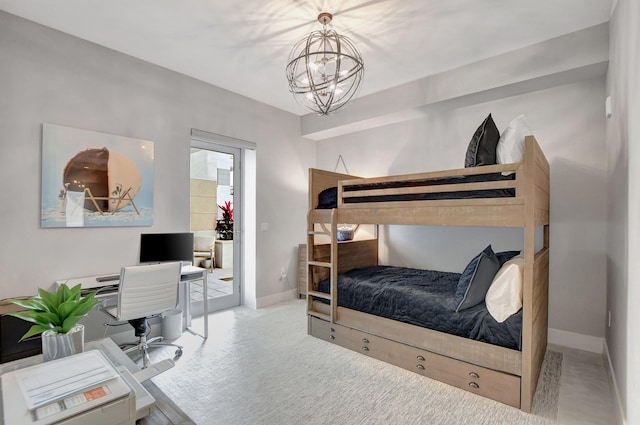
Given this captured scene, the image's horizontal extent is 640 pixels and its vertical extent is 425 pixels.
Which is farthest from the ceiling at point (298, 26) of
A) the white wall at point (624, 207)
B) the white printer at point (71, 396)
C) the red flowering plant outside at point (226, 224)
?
the white printer at point (71, 396)

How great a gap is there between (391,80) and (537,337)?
9.33ft

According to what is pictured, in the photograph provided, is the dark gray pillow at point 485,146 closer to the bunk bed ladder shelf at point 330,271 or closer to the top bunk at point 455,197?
the top bunk at point 455,197

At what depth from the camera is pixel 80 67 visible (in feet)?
9.27

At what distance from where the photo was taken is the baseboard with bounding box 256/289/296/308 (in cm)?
426

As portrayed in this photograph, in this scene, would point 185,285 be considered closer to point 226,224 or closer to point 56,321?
point 226,224

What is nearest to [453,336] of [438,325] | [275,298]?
[438,325]

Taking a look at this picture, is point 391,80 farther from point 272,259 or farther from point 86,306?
point 86,306

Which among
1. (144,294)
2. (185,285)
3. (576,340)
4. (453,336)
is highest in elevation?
(144,294)

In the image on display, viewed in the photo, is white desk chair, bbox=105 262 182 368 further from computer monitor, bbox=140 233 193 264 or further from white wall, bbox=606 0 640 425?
white wall, bbox=606 0 640 425

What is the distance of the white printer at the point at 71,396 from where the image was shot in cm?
80

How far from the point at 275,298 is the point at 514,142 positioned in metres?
3.45

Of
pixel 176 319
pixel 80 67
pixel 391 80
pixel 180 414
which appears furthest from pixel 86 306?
pixel 391 80

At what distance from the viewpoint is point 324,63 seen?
230 centimetres

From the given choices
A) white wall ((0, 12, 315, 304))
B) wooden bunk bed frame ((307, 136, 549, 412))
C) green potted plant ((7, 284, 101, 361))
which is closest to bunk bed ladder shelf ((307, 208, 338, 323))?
wooden bunk bed frame ((307, 136, 549, 412))
